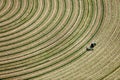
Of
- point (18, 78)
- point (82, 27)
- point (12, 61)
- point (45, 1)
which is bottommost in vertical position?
point (18, 78)

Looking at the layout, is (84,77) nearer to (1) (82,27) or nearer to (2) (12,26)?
(1) (82,27)

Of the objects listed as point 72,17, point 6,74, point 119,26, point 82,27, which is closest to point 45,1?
point 72,17

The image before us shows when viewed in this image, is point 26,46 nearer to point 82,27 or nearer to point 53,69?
point 53,69

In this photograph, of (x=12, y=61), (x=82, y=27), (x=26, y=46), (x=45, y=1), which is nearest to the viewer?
(x=12, y=61)

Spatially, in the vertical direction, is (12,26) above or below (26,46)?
above

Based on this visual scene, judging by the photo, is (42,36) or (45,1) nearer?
(42,36)

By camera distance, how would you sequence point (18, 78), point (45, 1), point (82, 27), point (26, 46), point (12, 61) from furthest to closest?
point (45, 1) → point (82, 27) → point (26, 46) → point (12, 61) → point (18, 78)
